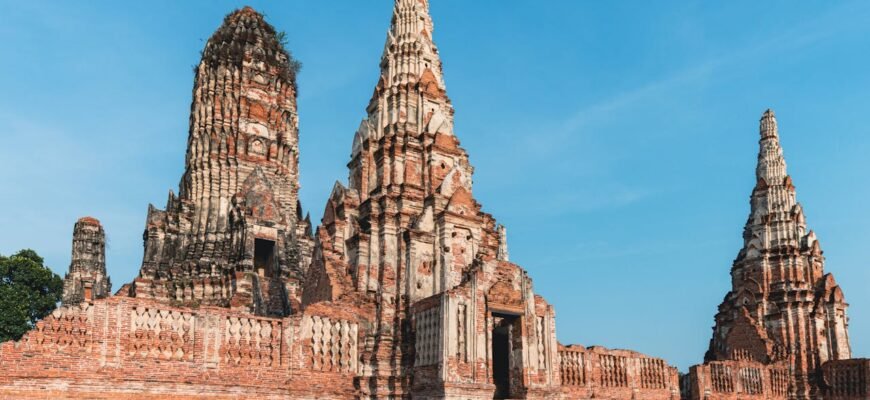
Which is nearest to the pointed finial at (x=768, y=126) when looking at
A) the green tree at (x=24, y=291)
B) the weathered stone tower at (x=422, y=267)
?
the weathered stone tower at (x=422, y=267)

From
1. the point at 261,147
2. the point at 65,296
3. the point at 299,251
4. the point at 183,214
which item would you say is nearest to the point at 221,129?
the point at 261,147

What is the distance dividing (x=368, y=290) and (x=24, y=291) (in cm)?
2835

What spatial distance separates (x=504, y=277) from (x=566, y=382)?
401 cm

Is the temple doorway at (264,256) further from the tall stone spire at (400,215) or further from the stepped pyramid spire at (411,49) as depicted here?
the stepped pyramid spire at (411,49)

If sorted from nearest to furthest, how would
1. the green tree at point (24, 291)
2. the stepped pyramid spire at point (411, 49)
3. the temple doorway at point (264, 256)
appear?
the stepped pyramid spire at point (411, 49) → the temple doorway at point (264, 256) → the green tree at point (24, 291)

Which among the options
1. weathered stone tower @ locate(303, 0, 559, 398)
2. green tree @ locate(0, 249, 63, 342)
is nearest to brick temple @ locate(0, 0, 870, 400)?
weathered stone tower @ locate(303, 0, 559, 398)

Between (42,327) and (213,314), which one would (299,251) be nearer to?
(213,314)

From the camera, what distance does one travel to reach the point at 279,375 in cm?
1720

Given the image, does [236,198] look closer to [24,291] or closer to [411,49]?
[411,49]

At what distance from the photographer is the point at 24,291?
132 feet

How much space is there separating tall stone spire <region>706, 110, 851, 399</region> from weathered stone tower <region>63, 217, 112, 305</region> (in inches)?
1120

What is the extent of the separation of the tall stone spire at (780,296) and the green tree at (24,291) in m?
32.7

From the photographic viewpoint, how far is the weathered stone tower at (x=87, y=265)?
123 feet

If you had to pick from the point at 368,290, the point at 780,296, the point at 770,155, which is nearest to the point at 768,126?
the point at 770,155
